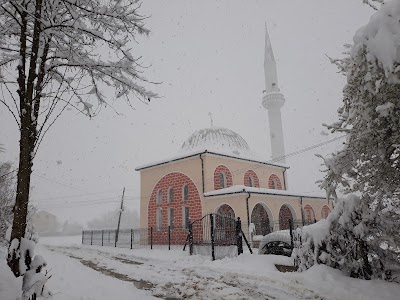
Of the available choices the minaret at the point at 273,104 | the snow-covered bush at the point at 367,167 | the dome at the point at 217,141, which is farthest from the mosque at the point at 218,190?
the snow-covered bush at the point at 367,167

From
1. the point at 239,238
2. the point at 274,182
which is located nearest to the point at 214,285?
the point at 239,238

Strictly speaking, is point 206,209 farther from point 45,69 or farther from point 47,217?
point 47,217

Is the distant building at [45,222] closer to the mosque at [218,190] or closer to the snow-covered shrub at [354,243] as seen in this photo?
the mosque at [218,190]

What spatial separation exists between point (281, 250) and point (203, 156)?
12.0 meters

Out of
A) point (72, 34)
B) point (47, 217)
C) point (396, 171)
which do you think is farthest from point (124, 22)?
point (47, 217)

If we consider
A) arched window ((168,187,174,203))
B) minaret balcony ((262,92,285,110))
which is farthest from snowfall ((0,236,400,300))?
minaret balcony ((262,92,285,110))

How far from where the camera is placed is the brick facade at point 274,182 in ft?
90.5

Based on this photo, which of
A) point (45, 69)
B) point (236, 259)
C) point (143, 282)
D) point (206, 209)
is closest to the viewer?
point (45, 69)

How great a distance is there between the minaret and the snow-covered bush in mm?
27337

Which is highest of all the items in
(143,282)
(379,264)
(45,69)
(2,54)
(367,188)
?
(2,54)

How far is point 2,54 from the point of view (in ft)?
14.3

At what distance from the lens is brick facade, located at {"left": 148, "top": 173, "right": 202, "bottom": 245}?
22016 millimetres

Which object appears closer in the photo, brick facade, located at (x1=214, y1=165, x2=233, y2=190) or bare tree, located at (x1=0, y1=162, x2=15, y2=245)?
bare tree, located at (x1=0, y1=162, x2=15, y2=245)

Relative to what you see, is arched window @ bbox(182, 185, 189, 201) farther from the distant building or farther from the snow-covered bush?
the distant building
